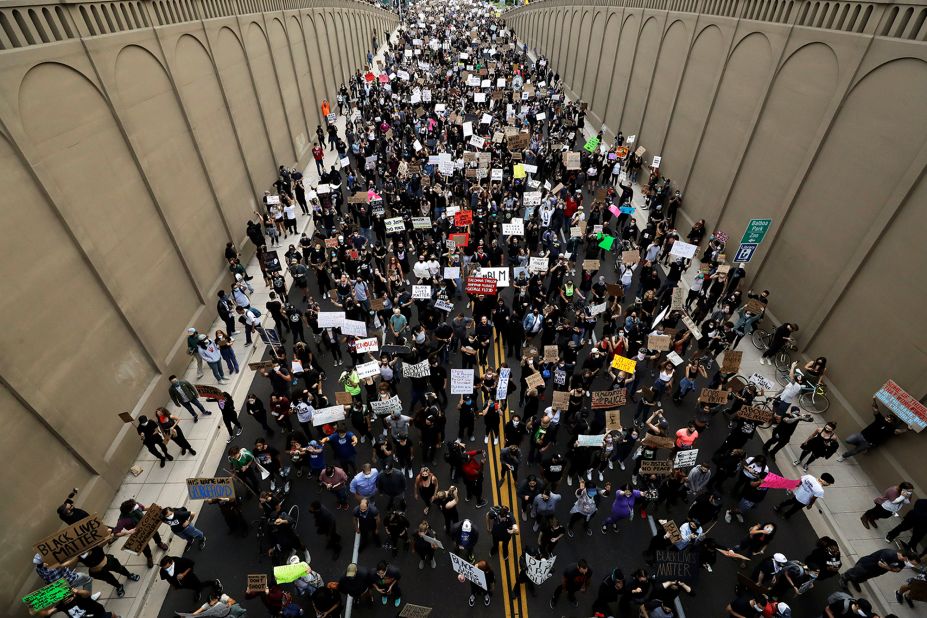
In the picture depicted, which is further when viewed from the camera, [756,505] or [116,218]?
[116,218]

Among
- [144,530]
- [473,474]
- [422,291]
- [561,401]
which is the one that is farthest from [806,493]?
[144,530]

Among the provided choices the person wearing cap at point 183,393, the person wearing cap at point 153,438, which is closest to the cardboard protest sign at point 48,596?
the person wearing cap at point 153,438

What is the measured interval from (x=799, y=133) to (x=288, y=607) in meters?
18.2

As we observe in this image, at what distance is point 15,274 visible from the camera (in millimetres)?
8984

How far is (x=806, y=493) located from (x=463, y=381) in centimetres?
763

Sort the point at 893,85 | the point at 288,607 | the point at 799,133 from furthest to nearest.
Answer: the point at 799,133 < the point at 893,85 < the point at 288,607

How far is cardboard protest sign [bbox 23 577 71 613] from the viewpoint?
7.55 m

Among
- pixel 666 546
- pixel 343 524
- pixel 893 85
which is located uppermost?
pixel 893 85

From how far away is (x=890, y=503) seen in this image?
973 cm

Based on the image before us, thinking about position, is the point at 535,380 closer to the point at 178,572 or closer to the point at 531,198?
the point at 178,572

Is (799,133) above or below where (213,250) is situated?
above

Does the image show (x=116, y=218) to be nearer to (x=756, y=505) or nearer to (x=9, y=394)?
(x=9, y=394)

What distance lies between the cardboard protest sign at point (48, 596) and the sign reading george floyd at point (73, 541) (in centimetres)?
63

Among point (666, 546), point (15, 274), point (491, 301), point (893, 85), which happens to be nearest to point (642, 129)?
point (893, 85)
